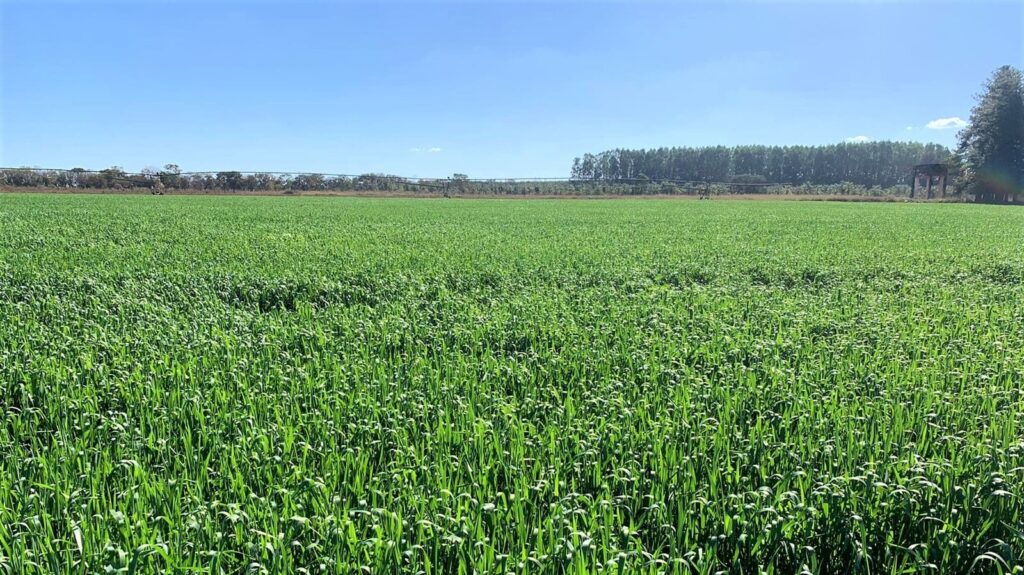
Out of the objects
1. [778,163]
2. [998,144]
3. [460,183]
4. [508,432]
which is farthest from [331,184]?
[778,163]

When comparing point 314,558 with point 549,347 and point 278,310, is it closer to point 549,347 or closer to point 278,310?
point 549,347

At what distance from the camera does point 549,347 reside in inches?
244

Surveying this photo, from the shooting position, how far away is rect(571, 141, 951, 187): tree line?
155875mm

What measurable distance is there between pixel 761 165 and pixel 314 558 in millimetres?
176109

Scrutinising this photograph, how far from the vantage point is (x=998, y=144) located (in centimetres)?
7525

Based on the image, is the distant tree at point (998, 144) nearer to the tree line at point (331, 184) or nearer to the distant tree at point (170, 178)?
the tree line at point (331, 184)

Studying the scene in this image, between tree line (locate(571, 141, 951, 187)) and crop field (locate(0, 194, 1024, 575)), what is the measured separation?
14949 centimetres

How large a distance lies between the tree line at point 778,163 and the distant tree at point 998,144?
240ft

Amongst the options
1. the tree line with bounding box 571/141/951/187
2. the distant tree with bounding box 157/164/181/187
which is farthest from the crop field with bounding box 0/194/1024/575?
the tree line with bounding box 571/141/951/187

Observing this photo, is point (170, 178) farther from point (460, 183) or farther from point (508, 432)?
point (508, 432)

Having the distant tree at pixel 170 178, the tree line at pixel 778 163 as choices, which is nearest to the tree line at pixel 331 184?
the distant tree at pixel 170 178

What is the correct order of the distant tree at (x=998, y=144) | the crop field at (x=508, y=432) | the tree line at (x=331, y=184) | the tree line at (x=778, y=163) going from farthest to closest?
the tree line at (x=778, y=163), the distant tree at (x=998, y=144), the tree line at (x=331, y=184), the crop field at (x=508, y=432)

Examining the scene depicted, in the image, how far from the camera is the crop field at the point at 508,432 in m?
2.59

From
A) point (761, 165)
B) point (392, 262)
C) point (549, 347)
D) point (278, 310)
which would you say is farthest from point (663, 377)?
point (761, 165)
